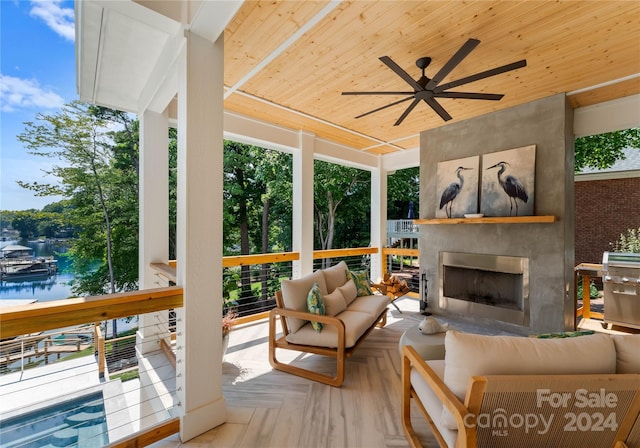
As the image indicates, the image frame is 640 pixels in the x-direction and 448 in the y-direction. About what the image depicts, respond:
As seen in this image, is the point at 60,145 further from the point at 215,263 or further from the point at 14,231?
the point at 215,263

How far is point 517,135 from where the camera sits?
3.66m

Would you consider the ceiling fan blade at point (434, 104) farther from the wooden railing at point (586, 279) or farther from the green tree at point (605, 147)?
the green tree at point (605, 147)

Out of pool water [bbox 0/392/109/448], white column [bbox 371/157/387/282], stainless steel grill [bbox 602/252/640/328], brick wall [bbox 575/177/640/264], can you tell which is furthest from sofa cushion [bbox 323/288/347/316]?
brick wall [bbox 575/177/640/264]

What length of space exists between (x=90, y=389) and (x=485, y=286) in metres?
5.12

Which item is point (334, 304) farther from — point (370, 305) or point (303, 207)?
point (303, 207)

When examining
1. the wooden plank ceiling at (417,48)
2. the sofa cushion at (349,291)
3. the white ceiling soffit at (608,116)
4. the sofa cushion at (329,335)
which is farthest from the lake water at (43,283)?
the white ceiling soffit at (608,116)

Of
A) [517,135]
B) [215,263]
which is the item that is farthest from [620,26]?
[215,263]

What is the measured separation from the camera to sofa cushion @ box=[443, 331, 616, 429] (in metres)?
1.18

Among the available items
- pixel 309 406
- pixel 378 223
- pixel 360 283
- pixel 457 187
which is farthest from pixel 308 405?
pixel 378 223

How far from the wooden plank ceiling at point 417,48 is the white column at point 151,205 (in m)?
0.96

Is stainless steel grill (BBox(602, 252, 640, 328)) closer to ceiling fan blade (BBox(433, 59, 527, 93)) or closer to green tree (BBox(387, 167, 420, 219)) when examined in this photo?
ceiling fan blade (BBox(433, 59, 527, 93))

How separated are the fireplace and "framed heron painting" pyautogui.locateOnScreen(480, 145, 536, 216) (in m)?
0.65

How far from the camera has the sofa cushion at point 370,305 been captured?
308 cm

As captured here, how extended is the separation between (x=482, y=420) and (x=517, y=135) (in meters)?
3.71
